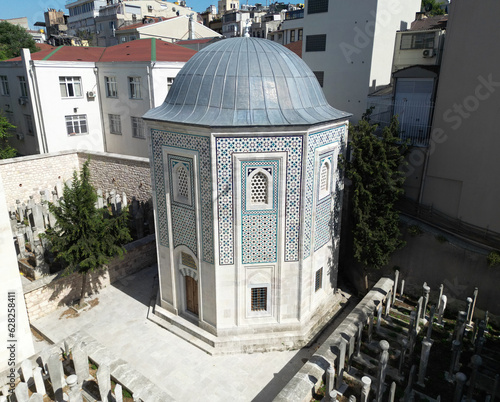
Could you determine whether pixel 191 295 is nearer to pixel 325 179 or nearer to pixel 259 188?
pixel 259 188

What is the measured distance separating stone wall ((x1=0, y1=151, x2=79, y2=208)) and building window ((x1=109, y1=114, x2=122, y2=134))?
2725 millimetres

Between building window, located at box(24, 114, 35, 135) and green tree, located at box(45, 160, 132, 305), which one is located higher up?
building window, located at box(24, 114, 35, 135)

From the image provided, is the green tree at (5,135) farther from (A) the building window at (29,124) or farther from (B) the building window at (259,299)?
(B) the building window at (259,299)

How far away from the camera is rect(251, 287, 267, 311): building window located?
Answer: 11.6 meters

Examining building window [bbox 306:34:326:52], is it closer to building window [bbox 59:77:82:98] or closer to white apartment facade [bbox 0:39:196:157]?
white apartment facade [bbox 0:39:196:157]

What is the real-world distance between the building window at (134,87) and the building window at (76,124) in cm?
406

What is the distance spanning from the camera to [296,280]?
1150 centimetres

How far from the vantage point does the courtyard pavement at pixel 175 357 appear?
10.5 m

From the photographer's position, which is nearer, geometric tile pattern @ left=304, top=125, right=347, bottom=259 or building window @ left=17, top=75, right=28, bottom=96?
geometric tile pattern @ left=304, top=125, right=347, bottom=259

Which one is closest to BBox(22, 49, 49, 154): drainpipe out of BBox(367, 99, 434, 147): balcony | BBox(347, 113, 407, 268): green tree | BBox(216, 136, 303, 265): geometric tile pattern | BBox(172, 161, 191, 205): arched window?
BBox(172, 161, 191, 205): arched window

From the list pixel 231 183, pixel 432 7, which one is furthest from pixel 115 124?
pixel 432 7

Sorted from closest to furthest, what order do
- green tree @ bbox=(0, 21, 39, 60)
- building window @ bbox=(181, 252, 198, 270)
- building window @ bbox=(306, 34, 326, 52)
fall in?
building window @ bbox=(181, 252, 198, 270) → building window @ bbox=(306, 34, 326, 52) → green tree @ bbox=(0, 21, 39, 60)

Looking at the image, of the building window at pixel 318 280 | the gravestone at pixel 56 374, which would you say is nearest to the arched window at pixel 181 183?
the building window at pixel 318 280

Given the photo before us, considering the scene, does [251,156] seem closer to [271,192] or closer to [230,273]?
[271,192]
